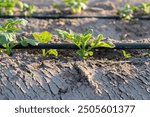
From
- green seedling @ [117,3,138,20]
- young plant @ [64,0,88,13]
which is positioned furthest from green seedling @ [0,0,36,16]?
green seedling @ [117,3,138,20]

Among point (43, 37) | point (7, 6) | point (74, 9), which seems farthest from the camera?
point (74, 9)

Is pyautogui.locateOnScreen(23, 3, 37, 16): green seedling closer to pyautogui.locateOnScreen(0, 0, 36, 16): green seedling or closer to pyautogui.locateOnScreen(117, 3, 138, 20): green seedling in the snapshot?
pyautogui.locateOnScreen(0, 0, 36, 16): green seedling

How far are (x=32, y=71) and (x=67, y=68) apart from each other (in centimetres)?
25

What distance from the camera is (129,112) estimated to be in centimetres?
278

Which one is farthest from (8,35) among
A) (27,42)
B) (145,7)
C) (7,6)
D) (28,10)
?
(145,7)

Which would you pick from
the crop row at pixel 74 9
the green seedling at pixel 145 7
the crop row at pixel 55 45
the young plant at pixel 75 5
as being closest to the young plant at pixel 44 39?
the crop row at pixel 55 45

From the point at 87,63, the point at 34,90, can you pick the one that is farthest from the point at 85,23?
the point at 34,90

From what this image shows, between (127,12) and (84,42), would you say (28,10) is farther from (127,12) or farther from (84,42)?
(84,42)

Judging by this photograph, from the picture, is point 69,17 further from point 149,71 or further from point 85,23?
point 149,71

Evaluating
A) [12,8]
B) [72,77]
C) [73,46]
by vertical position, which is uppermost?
[12,8]

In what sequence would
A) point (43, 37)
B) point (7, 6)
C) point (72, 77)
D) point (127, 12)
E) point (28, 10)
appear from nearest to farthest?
point (72, 77)
point (43, 37)
point (7, 6)
point (127, 12)
point (28, 10)

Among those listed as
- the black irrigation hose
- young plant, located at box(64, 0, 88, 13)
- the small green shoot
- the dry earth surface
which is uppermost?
young plant, located at box(64, 0, 88, 13)

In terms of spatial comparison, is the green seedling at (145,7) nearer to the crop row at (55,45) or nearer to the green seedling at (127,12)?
the green seedling at (127,12)

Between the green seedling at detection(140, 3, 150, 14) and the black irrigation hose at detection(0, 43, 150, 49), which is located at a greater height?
the green seedling at detection(140, 3, 150, 14)
